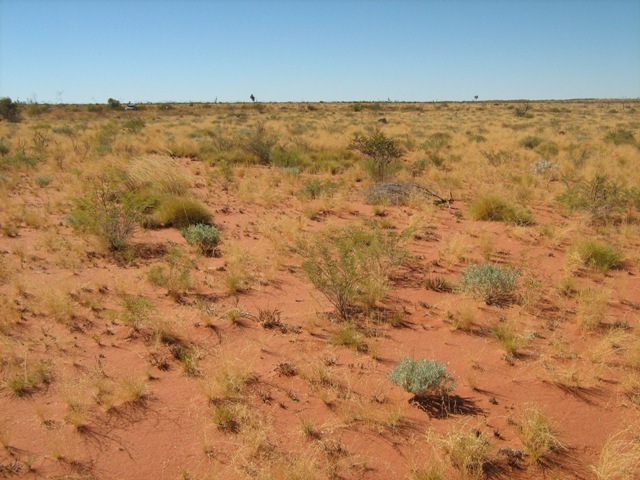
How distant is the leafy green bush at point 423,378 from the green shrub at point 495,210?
5671 mm

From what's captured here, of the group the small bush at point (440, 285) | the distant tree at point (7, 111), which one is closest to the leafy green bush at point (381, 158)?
the small bush at point (440, 285)

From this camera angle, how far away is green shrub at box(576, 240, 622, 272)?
6340 mm

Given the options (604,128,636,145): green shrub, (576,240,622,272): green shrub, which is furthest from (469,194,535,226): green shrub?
(604,128,636,145): green shrub

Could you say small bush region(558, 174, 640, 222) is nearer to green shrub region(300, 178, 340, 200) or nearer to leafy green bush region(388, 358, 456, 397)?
green shrub region(300, 178, 340, 200)

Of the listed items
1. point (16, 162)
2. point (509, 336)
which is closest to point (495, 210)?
point (509, 336)

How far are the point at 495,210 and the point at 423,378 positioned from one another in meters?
6.14

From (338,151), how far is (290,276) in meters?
10.5

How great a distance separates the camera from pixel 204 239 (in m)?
7.08

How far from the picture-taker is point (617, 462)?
9.32 ft

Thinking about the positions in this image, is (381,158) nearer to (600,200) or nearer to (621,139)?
(600,200)

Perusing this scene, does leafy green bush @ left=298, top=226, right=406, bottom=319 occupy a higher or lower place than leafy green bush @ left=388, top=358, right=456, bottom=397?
higher

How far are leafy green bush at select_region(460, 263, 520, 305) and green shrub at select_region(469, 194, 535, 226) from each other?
3.36 m

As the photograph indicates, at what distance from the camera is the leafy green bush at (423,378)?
142 inches

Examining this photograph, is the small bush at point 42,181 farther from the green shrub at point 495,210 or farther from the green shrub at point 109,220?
the green shrub at point 495,210
